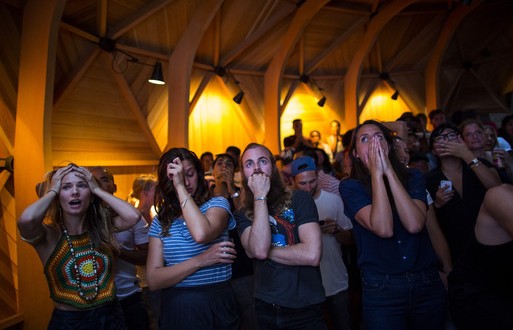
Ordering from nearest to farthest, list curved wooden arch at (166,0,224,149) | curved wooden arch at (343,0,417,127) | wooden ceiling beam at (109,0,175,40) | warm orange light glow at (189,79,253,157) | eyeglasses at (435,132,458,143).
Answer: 1. eyeglasses at (435,132,458,143)
2. wooden ceiling beam at (109,0,175,40)
3. curved wooden arch at (166,0,224,149)
4. warm orange light glow at (189,79,253,157)
5. curved wooden arch at (343,0,417,127)

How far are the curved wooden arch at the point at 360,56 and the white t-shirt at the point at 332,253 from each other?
762 centimetres

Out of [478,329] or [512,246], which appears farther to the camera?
[478,329]

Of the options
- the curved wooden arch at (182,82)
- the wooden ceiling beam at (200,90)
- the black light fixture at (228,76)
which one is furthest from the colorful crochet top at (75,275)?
the black light fixture at (228,76)

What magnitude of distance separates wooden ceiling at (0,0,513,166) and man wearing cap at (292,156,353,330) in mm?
3592

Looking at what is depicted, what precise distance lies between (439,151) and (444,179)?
24 centimetres

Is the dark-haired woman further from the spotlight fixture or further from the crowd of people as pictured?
the spotlight fixture

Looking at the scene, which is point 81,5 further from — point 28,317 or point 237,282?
point 237,282

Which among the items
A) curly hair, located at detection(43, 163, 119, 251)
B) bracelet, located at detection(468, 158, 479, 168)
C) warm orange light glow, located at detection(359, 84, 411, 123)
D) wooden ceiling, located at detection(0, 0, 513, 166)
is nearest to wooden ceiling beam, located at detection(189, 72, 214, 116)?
wooden ceiling, located at detection(0, 0, 513, 166)

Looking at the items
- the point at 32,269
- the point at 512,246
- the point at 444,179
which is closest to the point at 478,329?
the point at 512,246

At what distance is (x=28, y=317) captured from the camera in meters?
4.31

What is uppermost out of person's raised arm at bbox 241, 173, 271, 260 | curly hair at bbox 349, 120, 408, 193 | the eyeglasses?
the eyeglasses

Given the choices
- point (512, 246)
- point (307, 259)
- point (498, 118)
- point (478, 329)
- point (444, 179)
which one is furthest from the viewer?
point (498, 118)

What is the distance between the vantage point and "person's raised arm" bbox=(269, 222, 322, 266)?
7.51ft

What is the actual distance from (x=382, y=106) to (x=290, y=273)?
11.4 metres
